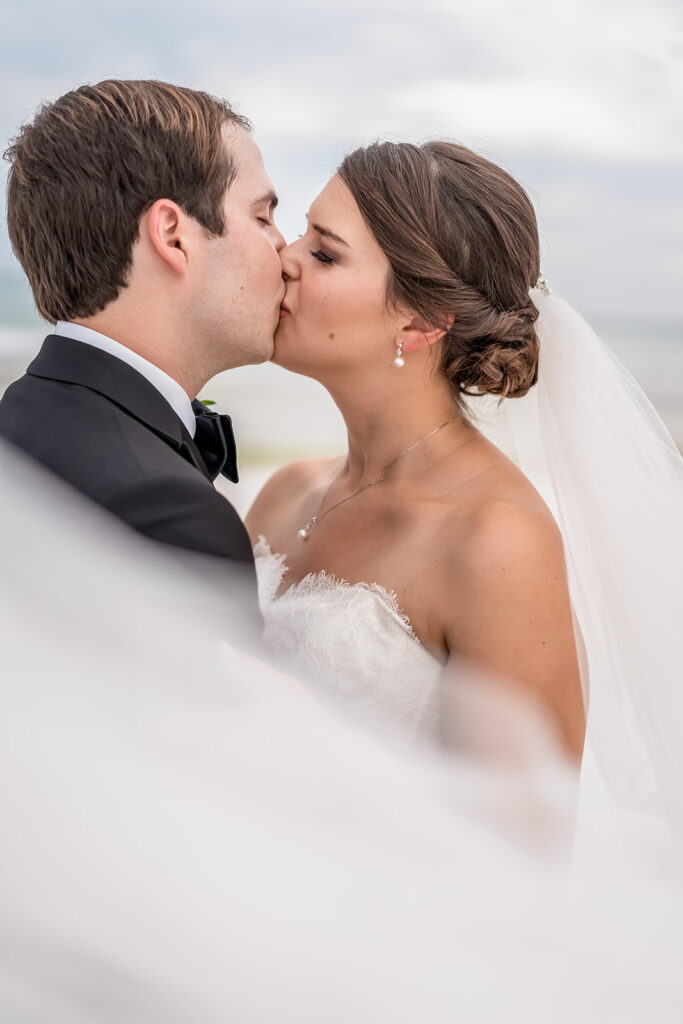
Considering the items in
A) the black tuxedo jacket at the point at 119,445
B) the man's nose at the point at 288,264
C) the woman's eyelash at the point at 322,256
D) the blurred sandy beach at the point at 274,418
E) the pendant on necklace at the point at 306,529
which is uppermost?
the woman's eyelash at the point at 322,256

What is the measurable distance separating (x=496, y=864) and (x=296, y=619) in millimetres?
876

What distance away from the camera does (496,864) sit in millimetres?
1329

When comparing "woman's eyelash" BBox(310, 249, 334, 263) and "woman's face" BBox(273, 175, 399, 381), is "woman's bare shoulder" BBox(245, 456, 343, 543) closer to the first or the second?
"woman's face" BBox(273, 175, 399, 381)

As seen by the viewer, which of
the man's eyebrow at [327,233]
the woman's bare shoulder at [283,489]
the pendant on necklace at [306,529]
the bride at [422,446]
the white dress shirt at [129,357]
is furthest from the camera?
the woman's bare shoulder at [283,489]

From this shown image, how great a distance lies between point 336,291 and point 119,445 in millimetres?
759

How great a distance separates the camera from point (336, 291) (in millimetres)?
2098

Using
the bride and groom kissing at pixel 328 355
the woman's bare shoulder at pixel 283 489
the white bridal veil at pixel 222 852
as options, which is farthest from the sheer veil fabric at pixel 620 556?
the woman's bare shoulder at pixel 283 489

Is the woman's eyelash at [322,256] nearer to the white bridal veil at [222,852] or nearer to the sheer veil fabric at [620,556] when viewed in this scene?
the sheer veil fabric at [620,556]

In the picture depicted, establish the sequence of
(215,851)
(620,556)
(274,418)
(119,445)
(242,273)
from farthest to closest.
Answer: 1. (274,418)
2. (620,556)
3. (242,273)
4. (119,445)
5. (215,851)

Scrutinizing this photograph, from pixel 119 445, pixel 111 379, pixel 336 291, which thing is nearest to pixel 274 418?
pixel 336 291

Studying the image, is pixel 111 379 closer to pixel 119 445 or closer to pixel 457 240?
pixel 119 445

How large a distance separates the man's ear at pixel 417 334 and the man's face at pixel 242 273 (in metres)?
0.29

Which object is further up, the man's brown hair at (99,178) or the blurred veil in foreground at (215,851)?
the man's brown hair at (99,178)

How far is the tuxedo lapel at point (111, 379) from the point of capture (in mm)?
1626
